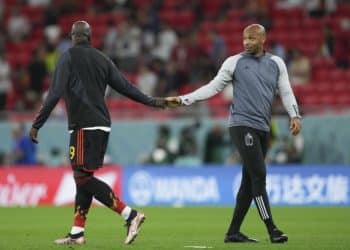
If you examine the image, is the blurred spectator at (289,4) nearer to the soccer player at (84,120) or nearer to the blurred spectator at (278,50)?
the blurred spectator at (278,50)

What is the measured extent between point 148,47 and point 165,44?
0.48 meters

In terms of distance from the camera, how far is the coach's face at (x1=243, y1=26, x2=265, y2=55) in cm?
1174

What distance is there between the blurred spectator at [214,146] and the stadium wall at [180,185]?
236 centimetres

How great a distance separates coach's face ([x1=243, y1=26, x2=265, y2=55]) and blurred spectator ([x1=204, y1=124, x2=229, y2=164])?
12.5m

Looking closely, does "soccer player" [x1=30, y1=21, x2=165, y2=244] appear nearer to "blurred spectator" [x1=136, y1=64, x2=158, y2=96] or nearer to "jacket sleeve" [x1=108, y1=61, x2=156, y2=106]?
"jacket sleeve" [x1=108, y1=61, x2=156, y2=106]

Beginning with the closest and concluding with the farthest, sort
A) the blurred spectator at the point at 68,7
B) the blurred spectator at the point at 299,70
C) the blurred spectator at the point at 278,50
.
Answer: the blurred spectator at the point at 299,70
the blurred spectator at the point at 278,50
the blurred spectator at the point at 68,7

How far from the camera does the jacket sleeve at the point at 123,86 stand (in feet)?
38.6

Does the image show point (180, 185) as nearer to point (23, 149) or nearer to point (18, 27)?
point (23, 149)

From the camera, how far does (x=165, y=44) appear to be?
27.5 metres

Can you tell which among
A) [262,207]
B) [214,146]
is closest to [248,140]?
[262,207]

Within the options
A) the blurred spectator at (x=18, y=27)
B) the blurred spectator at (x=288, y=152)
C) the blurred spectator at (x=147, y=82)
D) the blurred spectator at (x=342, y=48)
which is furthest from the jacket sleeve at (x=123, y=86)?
the blurred spectator at (x=18, y=27)

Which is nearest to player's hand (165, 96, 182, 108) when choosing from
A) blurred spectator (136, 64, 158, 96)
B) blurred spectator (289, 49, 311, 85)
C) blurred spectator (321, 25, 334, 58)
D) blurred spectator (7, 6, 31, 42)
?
blurred spectator (289, 49, 311, 85)

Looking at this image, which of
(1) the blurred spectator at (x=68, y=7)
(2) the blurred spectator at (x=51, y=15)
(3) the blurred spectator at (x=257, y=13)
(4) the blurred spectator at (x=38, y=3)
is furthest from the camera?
(4) the blurred spectator at (x=38, y=3)

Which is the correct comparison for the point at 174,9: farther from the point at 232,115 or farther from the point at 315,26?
the point at 232,115
